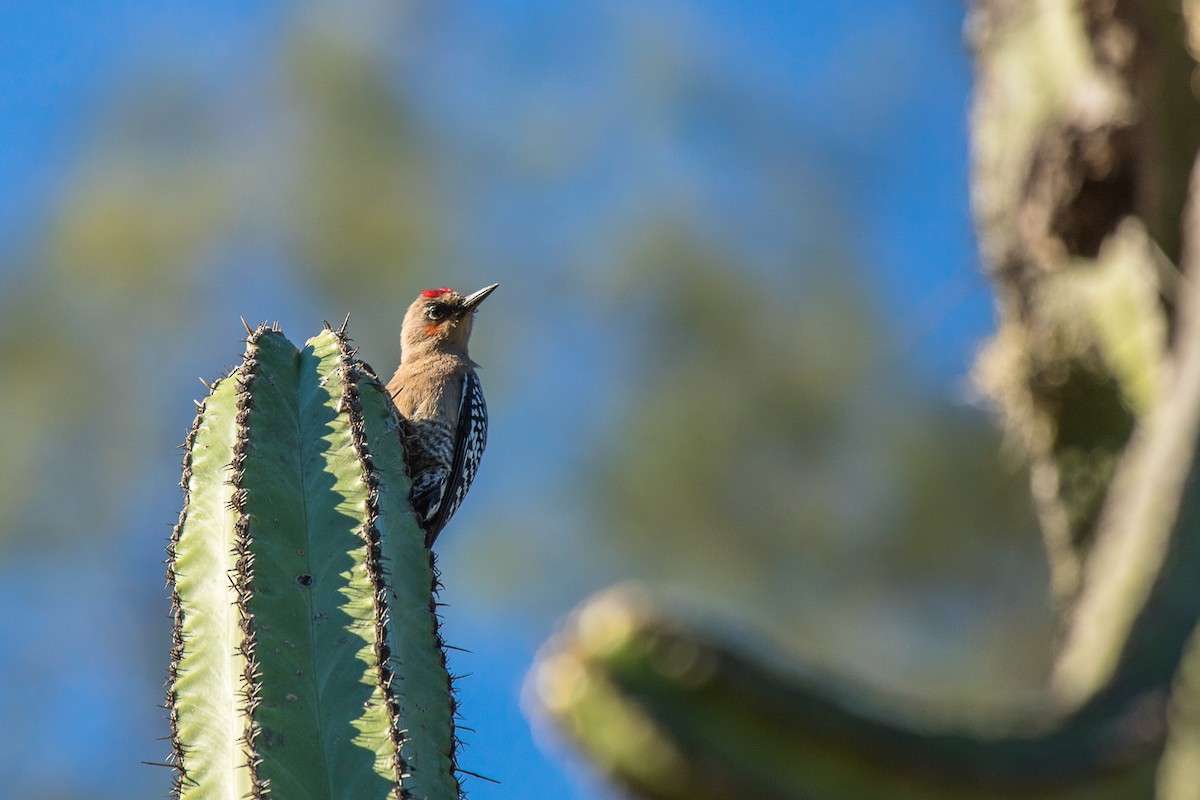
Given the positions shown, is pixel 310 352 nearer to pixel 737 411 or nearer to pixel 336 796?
pixel 336 796

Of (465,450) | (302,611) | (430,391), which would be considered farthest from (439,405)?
(302,611)

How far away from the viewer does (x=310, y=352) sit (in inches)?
149

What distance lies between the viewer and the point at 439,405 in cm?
548

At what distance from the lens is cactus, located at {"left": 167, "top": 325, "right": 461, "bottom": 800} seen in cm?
302

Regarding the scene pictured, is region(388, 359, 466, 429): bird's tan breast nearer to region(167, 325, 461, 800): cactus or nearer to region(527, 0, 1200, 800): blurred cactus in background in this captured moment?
region(167, 325, 461, 800): cactus

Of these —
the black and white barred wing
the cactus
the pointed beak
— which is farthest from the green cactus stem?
the pointed beak

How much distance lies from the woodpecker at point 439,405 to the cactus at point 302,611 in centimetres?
119

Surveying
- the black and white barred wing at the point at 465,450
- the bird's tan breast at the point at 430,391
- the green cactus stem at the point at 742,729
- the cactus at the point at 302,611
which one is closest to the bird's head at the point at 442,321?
the bird's tan breast at the point at 430,391

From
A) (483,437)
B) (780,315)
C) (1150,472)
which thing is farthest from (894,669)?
(1150,472)

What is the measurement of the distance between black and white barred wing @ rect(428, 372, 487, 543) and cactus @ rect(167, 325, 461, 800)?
5.14 ft

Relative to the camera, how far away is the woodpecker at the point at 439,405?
5.18 metres

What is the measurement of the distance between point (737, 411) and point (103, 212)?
5136 mm

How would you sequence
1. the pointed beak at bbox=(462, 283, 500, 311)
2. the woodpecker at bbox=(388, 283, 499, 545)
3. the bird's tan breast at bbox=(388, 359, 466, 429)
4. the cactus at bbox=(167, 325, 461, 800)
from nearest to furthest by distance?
the cactus at bbox=(167, 325, 461, 800)
the woodpecker at bbox=(388, 283, 499, 545)
the bird's tan breast at bbox=(388, 359, 466, 429)
the pointed beak at bbox=(462, 283, 500, 311)

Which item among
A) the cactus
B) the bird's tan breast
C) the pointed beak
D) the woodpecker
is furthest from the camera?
the pointed beak
